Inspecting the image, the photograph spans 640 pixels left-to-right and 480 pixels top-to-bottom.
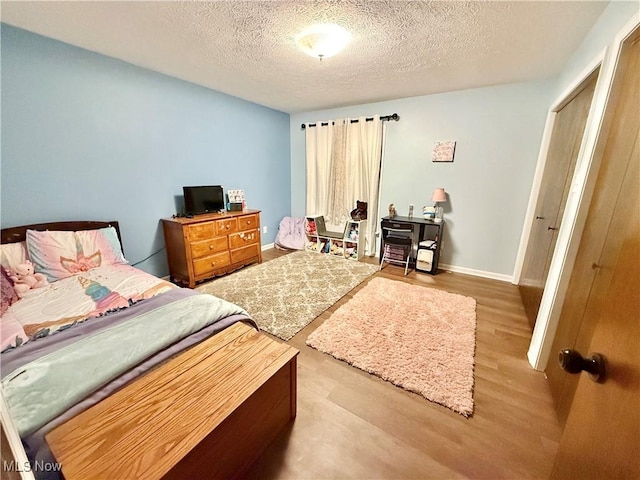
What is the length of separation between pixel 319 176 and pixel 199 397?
3778 mm

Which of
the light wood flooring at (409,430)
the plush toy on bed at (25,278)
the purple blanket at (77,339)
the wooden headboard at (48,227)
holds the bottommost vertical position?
the light wood flooring at (409,430)

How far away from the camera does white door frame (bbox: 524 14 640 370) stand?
1332 mm

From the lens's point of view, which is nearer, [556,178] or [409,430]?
[409,430]

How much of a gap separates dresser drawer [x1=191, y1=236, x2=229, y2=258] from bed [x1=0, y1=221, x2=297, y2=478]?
86 centimetres

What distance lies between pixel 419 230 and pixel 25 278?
3.95 metres

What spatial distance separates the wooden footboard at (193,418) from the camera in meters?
0.80

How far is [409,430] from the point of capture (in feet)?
4.37

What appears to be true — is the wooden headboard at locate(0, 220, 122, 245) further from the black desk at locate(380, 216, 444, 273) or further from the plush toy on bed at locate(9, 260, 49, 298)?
the black desk at locate(380, 216, 444, 273)

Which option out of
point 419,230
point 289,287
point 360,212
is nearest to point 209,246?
point 289,287

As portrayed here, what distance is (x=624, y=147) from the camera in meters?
1.13

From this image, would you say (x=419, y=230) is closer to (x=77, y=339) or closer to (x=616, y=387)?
(x=616, y=387)

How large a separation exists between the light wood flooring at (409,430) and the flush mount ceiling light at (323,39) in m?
2.34

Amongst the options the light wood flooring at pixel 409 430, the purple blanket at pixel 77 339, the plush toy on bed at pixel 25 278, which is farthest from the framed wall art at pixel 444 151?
the plush toy on bed at pixel 25 278

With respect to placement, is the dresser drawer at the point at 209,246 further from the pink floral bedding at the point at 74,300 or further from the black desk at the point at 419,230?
the black desk at the point at 419,230
